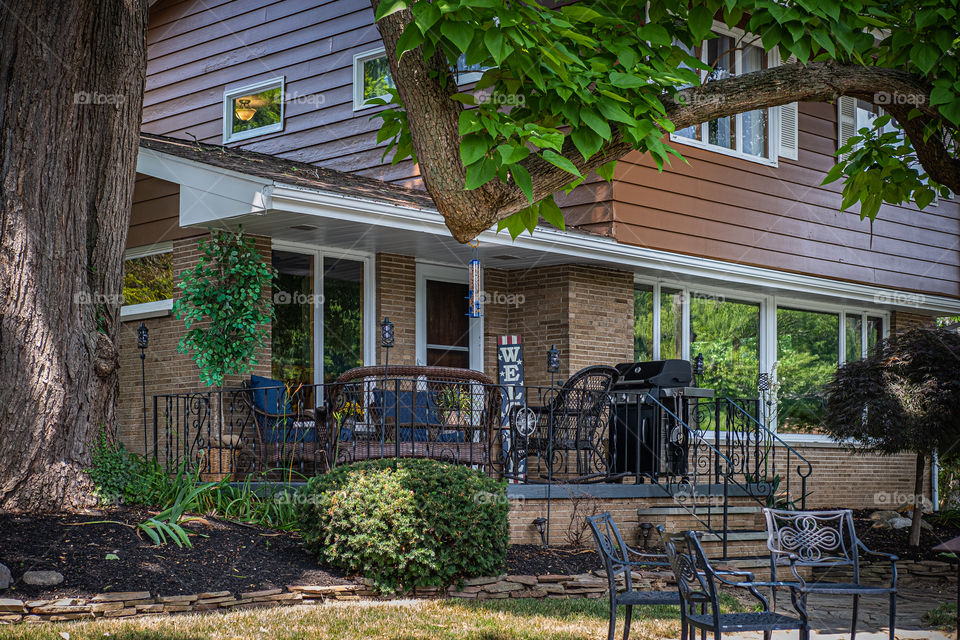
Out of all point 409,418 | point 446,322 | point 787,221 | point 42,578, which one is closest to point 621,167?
point 446,322

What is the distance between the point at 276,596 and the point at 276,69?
31.8 ft

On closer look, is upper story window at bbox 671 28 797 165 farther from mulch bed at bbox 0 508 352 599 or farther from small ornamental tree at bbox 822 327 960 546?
mulch bed at bbox 0 508 352 599

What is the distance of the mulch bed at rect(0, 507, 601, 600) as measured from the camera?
6.66 metres

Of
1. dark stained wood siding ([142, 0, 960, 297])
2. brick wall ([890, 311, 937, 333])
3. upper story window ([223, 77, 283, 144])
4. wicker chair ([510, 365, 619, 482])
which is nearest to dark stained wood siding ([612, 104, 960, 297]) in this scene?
dark stained wood siding ([142, 0, 960, 297])

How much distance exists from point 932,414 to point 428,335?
5.99m

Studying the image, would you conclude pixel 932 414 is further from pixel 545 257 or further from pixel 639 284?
pixel 545 257

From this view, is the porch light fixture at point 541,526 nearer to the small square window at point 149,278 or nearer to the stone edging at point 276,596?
the stone edging at point 276,596

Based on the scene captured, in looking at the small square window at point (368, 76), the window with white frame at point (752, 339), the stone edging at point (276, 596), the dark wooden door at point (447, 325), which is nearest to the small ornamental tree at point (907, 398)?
the window with white frame at point (752, 339)

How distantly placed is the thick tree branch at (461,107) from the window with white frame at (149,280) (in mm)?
6084

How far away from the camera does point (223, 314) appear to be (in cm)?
1009

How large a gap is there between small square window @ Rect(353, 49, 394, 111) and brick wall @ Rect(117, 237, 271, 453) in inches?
139

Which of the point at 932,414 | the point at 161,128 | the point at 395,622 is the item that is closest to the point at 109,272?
the point at 395,622

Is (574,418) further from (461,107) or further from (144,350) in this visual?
(461,107)

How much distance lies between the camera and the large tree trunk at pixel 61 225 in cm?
778
